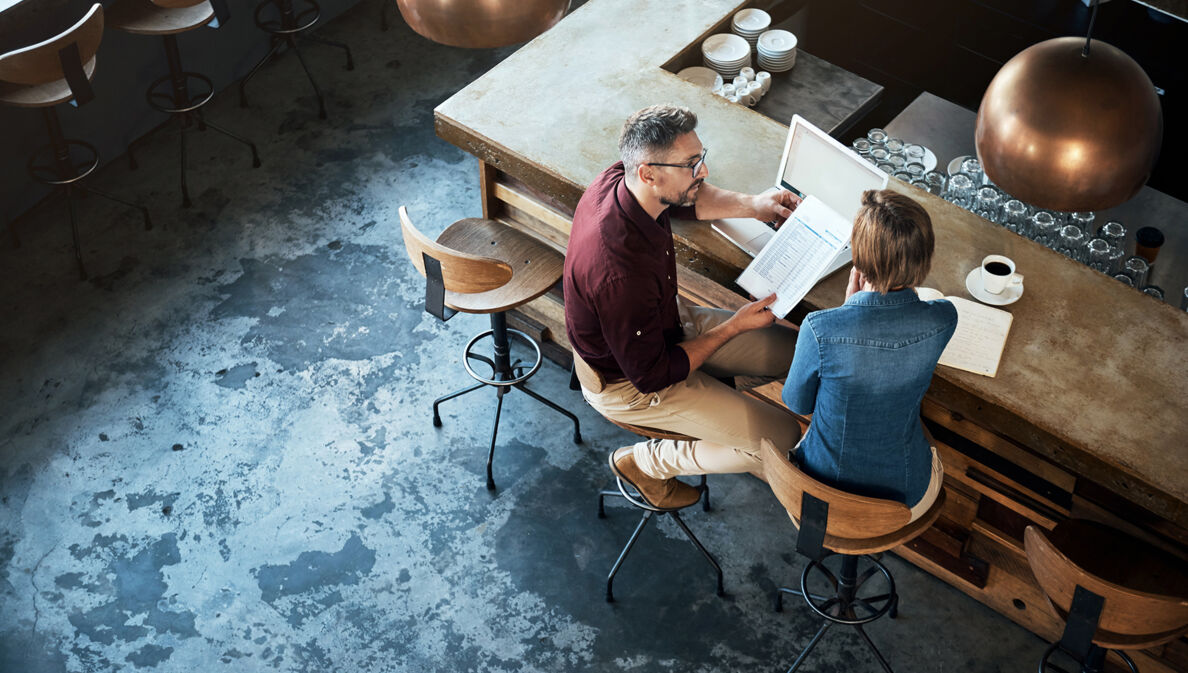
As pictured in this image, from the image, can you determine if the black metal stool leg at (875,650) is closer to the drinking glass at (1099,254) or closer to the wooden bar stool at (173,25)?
the drinking glass at (1099,254)

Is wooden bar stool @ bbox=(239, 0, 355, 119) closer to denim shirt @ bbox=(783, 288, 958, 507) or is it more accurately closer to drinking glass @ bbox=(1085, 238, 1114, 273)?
denim shirt @ bbox=(783, 288, 958, 507)

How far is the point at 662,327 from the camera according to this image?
10.4 ft

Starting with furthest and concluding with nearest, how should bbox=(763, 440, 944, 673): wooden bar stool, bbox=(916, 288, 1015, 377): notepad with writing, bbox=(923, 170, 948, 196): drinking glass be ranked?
bbox=(923, 170, 948, 196): drinking glass
bbox=(916, 288, 1015, 377): notepad with writing
bbox=(763, 440, 944, 673): wooden bar stool

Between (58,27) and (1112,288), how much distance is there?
441 centimetres

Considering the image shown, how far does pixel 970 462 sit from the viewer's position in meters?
Result: 3.40

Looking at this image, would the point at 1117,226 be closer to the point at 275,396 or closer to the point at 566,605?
the point at 566,605

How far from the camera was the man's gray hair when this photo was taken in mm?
2916

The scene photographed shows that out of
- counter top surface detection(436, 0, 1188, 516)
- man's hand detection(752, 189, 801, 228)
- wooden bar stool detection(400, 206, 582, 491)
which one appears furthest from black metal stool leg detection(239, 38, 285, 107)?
man's hand detection(752, 189, 801, 228)

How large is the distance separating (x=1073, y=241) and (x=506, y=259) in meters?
1.84

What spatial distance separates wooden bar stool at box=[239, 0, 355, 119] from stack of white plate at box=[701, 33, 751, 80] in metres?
2.27

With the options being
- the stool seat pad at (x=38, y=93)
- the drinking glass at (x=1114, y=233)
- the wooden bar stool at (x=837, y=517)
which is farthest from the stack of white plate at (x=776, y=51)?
the stool seat pad at (x=38, y=93)

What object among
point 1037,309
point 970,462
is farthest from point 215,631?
point 1037,309

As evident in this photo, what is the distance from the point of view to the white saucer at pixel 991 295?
3.19 m

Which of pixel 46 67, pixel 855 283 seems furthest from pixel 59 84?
pixel 855 283
